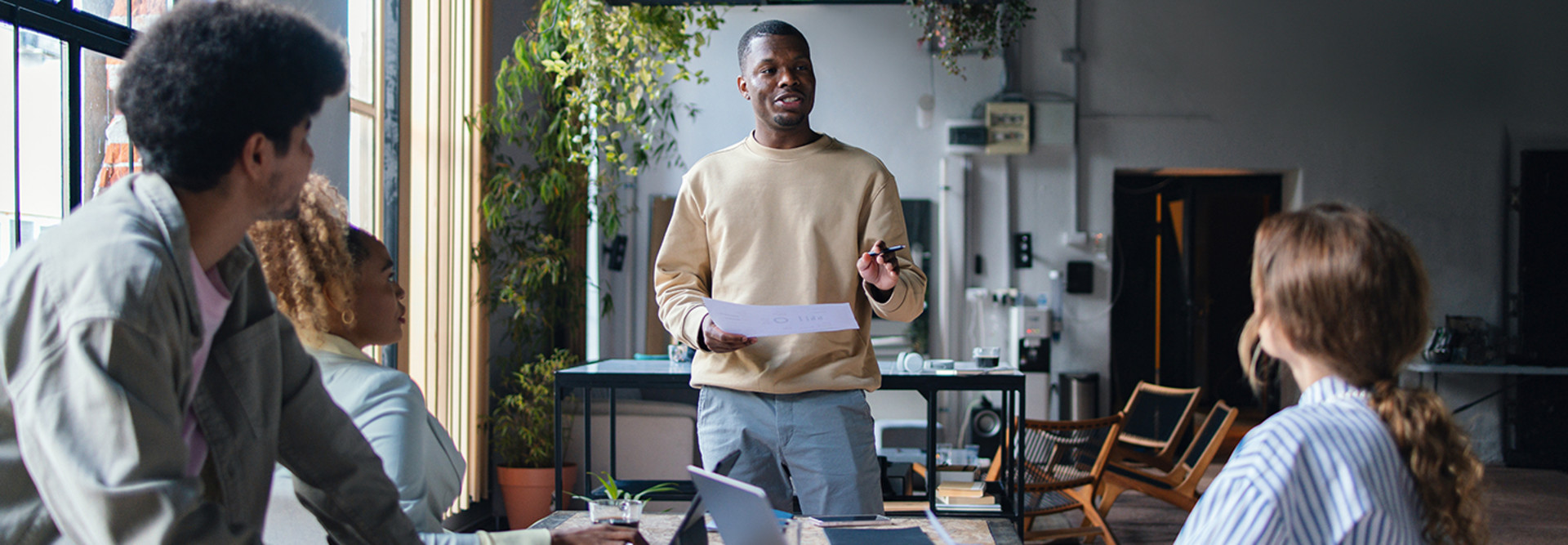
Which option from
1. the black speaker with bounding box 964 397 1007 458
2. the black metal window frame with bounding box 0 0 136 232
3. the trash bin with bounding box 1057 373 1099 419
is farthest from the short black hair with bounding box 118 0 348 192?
the trash bin with bounding box 1057 373 1099 419

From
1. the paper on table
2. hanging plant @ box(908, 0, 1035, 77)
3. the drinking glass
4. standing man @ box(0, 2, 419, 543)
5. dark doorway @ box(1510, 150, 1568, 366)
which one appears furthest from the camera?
dark doorway @ box(1510, 150, 1568, 366)

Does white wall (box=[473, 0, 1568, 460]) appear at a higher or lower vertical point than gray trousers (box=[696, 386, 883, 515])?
higher

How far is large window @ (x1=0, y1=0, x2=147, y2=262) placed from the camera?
2.04m

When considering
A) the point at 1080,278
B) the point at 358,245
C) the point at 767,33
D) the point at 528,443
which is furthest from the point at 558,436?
the point at 1080,278

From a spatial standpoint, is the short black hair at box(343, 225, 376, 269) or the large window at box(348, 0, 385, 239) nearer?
the short black hair at box(343, 225, 376, 269)

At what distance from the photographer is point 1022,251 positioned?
6.54m

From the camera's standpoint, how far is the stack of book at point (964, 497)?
3.45m

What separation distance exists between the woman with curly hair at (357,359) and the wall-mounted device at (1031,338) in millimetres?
5332

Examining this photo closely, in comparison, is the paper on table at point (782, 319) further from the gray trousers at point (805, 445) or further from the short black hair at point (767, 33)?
the short black hair at point (767, 33)

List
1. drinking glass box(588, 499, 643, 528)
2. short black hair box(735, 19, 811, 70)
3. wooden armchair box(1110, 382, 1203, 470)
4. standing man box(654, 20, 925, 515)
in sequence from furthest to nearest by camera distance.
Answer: wooden armchair box(1110, 382, 1203, 470) → short black hair box(735, 19, 811, 70) → standing man box(654, 20, 925, 515) → drinking glass box(588, 499, 643, 528)

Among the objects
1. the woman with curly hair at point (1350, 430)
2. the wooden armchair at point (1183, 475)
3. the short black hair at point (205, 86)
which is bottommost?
the wooden armchair at point (1183, 475)

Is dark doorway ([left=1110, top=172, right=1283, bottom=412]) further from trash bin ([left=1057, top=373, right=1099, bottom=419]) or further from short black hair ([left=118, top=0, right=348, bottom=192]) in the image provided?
short black hair ([left=118, top=0, right=348, bottom=192])

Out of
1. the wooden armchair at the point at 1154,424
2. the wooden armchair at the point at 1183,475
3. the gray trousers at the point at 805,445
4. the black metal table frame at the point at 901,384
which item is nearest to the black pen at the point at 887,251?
the gray trousers at the point at 805,445

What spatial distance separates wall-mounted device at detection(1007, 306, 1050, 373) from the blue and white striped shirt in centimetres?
546
